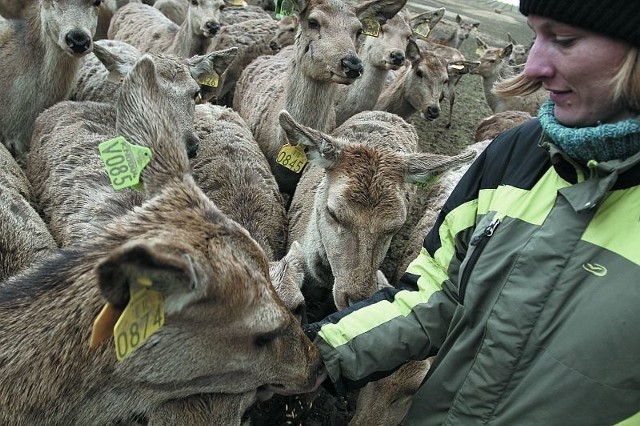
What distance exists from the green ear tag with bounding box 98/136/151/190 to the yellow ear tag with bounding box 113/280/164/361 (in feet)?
2.96

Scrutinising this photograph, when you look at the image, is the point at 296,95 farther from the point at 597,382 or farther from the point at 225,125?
the point at 597,382

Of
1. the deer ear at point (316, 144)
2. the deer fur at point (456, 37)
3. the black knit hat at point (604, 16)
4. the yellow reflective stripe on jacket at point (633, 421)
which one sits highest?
the black knit hat at point (604, 16)

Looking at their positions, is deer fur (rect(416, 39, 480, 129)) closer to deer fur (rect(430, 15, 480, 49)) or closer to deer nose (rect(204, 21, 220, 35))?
deer nose (rect(204, 21, 220, 35))

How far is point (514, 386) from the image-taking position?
94.6 inches

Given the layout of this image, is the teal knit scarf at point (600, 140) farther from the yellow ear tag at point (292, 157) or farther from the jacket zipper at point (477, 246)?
the yellow ear tag at point (292, 157)

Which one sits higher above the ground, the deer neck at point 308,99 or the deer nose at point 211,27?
the deer neck at point 308,99

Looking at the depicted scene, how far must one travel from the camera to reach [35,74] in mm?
6227

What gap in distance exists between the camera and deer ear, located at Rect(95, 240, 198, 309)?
6.11 ft

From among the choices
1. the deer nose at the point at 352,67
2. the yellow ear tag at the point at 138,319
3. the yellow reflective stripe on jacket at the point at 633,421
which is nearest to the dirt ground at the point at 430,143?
the yellow ear tag at the point at 138,319

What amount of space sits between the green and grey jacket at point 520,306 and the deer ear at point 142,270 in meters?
1.08

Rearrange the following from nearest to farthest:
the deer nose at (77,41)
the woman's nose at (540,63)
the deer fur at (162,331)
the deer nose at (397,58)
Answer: the woman's nose at (540,63) < the deer fur at (162,331) < the deer nose at (77,41) < the deer nose at (397,58)

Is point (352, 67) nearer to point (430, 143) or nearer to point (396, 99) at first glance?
point (396, 99)

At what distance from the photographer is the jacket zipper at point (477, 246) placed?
8.27 ft

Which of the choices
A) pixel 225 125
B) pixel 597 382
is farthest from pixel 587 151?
pixel 225 125
